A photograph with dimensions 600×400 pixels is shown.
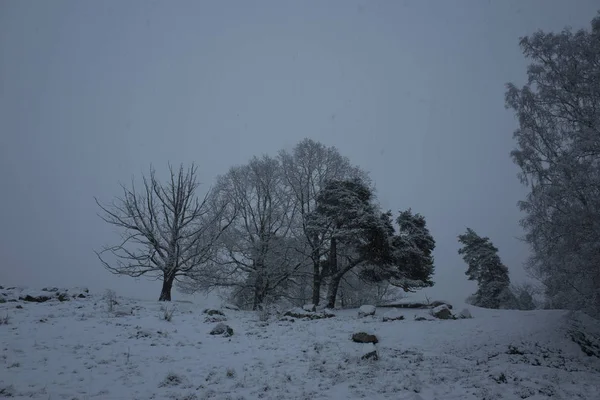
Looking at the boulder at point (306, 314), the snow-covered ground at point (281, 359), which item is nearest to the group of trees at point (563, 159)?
the snow-covered ground at point (281, 359)

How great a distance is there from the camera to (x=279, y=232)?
22344mm

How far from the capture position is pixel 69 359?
709cm

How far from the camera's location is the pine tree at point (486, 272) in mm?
25891

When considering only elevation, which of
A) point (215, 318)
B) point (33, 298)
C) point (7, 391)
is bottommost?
point (7, 391)

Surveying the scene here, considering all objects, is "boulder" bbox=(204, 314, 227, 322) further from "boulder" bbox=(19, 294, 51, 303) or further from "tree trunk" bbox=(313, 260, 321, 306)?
"tree trunk" bbox=(313, 260, 321, 306)

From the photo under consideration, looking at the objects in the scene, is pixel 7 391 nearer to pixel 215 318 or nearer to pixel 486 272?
pixel 215 318

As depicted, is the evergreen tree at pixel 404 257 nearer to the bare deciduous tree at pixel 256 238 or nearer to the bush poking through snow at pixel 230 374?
the bare deciduous tree at pixel 256 238

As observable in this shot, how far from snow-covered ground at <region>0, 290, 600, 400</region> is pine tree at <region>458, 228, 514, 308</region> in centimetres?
1578

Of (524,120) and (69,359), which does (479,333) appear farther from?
(69,359)

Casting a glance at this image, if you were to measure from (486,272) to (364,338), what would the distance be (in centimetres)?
2321

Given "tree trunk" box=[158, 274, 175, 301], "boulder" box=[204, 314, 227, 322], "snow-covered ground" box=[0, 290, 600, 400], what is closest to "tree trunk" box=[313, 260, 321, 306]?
"snow-covered ground" box=[0, 290, 600, 400]

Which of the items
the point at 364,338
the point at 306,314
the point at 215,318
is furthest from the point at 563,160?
the point at 215,318

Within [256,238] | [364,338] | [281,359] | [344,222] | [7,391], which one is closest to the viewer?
[7,391]

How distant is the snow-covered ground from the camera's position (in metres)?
6.10
